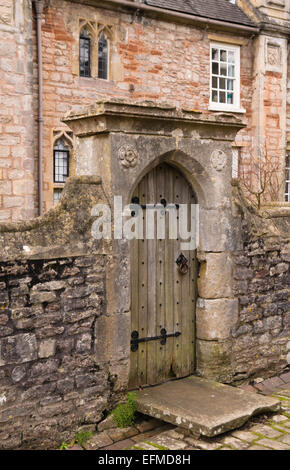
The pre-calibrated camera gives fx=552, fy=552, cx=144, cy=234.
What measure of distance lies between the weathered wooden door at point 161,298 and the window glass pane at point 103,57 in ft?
23.2

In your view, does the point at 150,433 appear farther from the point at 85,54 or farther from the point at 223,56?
the point at 223,56

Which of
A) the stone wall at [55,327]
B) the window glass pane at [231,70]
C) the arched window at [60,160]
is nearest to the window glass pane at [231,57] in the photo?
the window glass pane at [231,70]

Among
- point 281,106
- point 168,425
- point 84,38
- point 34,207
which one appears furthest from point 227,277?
point 281,106

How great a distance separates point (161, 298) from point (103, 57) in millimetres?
7979

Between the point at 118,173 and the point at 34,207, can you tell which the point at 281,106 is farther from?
the point at 118,173

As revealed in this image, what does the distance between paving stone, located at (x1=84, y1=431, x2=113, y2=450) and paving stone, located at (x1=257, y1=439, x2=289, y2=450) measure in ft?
4.34

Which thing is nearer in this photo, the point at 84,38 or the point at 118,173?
the point at 118,173

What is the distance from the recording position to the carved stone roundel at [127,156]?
5.14m

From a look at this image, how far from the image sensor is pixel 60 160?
11.8 meters

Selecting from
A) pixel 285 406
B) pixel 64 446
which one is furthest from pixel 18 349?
pixel 285 406

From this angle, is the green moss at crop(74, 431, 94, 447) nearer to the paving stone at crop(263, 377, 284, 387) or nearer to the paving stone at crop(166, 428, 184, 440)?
the paving stone at crop(166, 428, 184, 440)

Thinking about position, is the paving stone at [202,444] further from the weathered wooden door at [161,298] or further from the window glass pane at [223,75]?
the window glass pane at [223,75]

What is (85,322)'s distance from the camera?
500 centimetres
